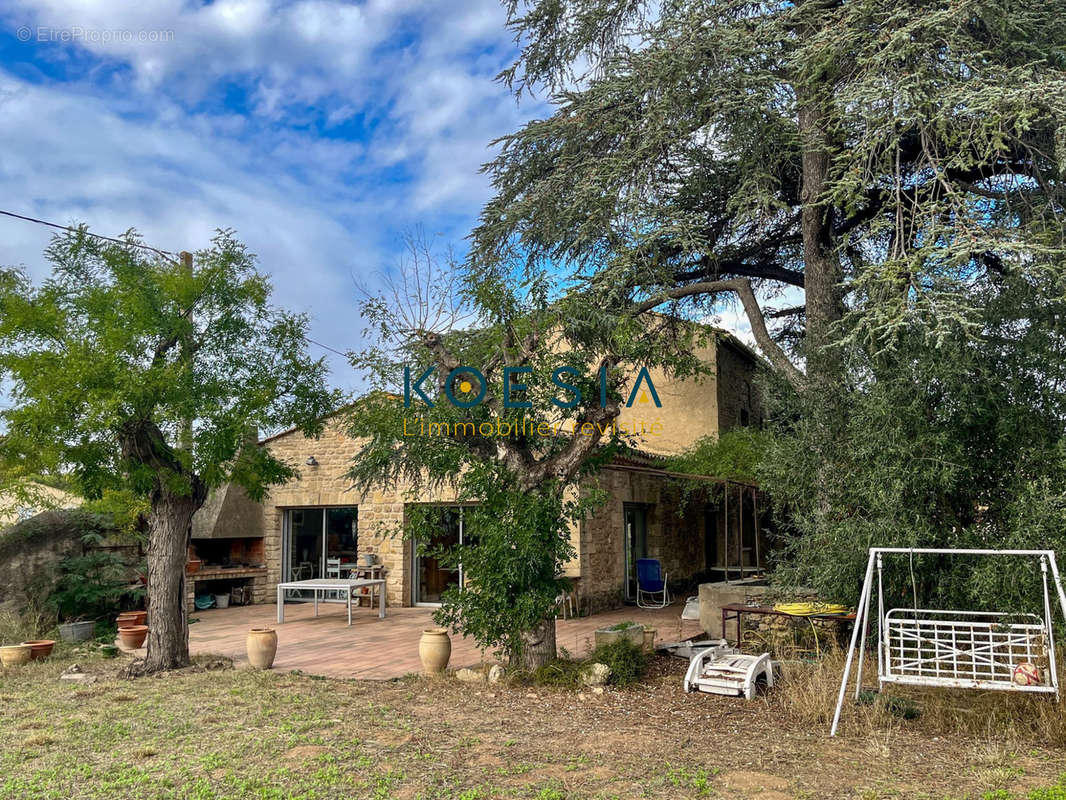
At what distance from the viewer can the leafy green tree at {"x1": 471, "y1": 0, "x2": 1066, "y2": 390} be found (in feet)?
27.5

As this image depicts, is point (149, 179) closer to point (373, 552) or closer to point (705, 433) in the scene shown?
point (373, 552)

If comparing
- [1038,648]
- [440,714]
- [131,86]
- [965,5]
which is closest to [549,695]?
[440,714]

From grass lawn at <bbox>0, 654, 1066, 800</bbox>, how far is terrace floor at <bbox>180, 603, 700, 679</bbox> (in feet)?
5.22

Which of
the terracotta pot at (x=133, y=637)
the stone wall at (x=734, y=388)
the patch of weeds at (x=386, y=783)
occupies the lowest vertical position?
the terracotta pot at (x=133, y=637)

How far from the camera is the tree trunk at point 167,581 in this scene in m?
8.51

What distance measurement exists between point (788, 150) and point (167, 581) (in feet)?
32.8

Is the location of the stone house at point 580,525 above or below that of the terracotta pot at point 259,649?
above

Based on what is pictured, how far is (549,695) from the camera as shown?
7.12m

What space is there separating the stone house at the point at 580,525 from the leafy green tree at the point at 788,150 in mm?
3431

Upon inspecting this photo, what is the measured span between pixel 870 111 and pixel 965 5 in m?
1.37

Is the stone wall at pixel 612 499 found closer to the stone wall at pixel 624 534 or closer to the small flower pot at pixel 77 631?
the stone wall at pixel 624 534

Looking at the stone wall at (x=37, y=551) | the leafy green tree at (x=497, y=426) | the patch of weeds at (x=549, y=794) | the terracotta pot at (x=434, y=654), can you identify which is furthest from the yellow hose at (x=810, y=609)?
the stone wall at (x=37, y=551)

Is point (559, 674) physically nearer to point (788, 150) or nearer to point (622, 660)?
point (622, 660)

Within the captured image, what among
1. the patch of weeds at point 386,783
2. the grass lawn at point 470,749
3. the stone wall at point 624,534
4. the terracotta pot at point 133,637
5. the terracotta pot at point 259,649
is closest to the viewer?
the patch of weeds at point 386,783
